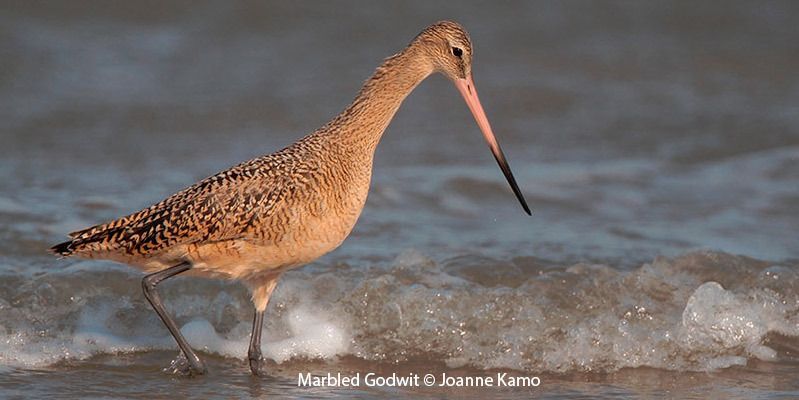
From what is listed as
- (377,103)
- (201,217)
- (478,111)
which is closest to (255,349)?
(201,217)

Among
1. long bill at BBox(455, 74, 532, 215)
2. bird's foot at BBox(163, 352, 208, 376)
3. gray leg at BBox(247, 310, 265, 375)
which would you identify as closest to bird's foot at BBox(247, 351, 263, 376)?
gray leg at BBox(247, 310, 265, 375)

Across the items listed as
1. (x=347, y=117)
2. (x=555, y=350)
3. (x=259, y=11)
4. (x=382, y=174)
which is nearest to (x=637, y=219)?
(x=382, y=174)

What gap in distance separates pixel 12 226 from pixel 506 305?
3.40 meters

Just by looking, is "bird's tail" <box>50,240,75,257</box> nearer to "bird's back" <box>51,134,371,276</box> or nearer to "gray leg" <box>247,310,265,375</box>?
"bird's back" <box>51,134,371,276</box>

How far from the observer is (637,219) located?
9.21 metres

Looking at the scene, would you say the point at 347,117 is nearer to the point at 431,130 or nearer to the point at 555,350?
the point at 555,350

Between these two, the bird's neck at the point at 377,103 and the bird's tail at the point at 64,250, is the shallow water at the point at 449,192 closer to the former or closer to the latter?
the bird's tail at the point at 64,250

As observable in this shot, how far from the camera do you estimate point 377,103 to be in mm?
6523

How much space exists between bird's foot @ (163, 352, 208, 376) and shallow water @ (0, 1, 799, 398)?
0.10m

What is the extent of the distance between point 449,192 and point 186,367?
3766mm

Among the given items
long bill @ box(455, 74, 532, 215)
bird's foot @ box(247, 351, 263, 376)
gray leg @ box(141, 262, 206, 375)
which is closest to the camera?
gray leg @ box(141, 262, 206, 375)

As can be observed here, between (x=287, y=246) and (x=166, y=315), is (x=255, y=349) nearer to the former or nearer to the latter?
(x=166, y=315)

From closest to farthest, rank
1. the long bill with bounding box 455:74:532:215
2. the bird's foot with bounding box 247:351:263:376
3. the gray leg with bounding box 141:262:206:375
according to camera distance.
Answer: the gray leg with bounding box 141:262:206:375, the bird's foot with bounding box 247:351:263:376, the long bill with bounding box 455:74:532:215

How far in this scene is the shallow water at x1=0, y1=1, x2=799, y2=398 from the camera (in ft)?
22.0
